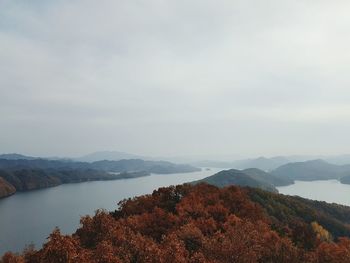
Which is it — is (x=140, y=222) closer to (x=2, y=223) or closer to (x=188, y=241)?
(x=188, y=241)

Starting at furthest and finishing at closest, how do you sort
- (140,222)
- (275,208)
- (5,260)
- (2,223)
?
(2,223)
(275,208)
(140,222)
(5,260)

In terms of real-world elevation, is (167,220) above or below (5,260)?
above

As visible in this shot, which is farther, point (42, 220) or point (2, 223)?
point (42, 220)

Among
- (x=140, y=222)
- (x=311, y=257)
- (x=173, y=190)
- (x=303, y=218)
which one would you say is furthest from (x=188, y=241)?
(x=303, y=218)

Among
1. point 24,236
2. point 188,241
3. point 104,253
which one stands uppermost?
point 104,253

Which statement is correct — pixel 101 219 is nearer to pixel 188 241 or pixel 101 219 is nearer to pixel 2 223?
pixel 188 241

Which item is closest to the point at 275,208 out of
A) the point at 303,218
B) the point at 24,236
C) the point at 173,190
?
the point at 303,218

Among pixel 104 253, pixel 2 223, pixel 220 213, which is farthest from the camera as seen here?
pixel 2 223
